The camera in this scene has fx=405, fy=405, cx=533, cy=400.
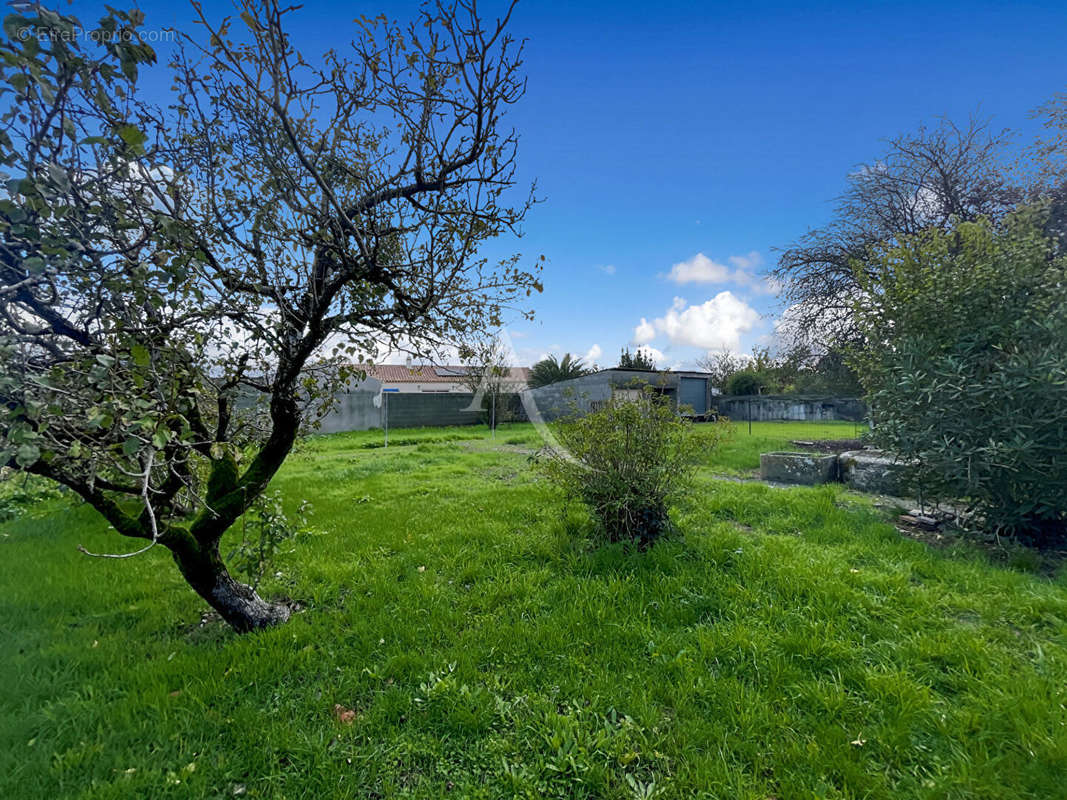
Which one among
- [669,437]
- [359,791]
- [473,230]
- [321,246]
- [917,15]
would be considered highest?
[917,15]

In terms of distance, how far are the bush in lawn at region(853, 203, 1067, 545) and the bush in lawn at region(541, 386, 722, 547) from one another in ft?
6.84

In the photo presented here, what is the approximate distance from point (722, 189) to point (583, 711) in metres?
8.69

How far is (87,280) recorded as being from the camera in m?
1.53

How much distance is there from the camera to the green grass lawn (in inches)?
62.8

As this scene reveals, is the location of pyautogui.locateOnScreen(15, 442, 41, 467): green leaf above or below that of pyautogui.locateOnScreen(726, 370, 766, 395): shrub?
below

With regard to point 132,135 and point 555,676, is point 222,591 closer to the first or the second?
point 555,676

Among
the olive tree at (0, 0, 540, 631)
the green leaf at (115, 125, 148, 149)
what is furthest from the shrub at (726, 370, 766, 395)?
the green leaf at (115, 125, 148, 149)

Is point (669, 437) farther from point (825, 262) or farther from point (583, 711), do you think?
→ point (825, 262)

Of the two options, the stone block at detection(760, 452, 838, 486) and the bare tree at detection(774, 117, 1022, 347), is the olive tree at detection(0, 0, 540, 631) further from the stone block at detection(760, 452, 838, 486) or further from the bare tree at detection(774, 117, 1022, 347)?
the bare tree at detection(774, 117, 1022, 347)

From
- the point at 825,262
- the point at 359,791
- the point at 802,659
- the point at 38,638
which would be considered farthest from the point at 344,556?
the point at 825,262

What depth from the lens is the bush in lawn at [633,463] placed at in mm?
3621

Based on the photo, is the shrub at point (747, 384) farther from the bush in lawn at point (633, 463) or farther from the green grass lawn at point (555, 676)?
the bush in lawn at point (633, 463)

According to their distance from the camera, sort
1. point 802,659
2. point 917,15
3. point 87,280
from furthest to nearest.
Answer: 1. point 917,15
2. point 802,659
3. point 87,280

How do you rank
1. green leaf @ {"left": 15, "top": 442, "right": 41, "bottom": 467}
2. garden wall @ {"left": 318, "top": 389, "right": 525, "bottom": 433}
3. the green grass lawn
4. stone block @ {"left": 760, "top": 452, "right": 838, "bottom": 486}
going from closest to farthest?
green leaf @ {"left": 15, "top": 442, "right": 41, "bottom": 467}, the green grass lawn, stone block @ {"left": 760, "top": 452, "right": 838, "bottom": 486}, garden wall @ {"left": 318, "top": 389, "right": 525, "bottom": 433}
